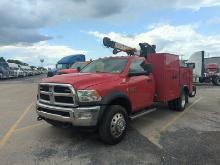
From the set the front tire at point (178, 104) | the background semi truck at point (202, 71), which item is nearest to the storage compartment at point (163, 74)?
the front tire at point (178, 104)

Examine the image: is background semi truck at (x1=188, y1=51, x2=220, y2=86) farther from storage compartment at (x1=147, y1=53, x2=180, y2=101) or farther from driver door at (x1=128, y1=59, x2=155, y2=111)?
driver door at (x1=128, y1=59, x2=155, y2=111)

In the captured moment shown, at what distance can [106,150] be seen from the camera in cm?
670

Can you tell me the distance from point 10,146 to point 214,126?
17.9 feet

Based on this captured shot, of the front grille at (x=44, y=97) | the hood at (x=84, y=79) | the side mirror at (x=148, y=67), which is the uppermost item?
the side mirror at (x=148, y=67)

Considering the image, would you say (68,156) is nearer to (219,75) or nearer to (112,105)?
(112,105)

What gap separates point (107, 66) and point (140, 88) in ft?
3.37

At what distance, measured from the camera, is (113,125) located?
23.2 feet

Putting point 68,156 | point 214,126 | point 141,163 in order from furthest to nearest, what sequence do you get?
point 214,126 < point 68,156 < point 141,163

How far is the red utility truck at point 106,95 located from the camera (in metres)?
6.70

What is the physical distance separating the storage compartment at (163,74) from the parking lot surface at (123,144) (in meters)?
0.80

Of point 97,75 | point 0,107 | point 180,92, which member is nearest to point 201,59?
point 180,92

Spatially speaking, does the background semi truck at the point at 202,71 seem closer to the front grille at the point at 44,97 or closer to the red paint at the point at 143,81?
the red paint at the point at 143,81

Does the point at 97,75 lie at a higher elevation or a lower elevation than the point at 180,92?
higher

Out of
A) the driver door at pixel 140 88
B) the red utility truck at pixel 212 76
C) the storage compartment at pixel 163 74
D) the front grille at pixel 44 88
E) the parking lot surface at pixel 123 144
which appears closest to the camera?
the parking lot surface at pixel 123 144
